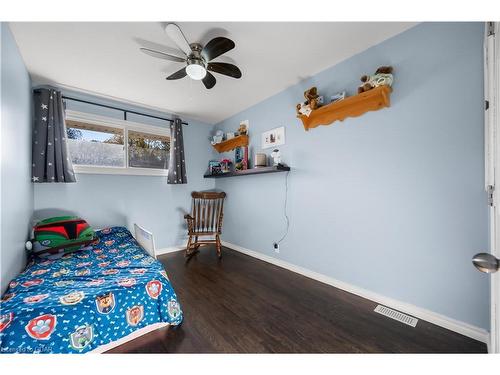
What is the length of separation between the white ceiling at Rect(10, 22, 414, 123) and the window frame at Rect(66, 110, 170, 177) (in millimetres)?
343

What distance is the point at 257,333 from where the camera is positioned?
1410 millimetres

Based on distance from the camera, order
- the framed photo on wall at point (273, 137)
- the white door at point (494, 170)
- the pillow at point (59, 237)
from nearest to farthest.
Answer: the white door at point (494, 170), the pillow at point (59, 237), the framed photo on wall at point (273, 137)

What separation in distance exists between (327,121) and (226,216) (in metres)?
2.31

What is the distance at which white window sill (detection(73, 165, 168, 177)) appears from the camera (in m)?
2.63

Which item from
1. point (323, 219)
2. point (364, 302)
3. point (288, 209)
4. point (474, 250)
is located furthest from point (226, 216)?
point (474, 250)

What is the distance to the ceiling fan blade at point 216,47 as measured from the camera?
4.92 feet

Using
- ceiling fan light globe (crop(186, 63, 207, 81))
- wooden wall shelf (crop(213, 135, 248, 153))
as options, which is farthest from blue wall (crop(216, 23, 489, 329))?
ceiling fan light globe (crop(186, 63, 207, 81))

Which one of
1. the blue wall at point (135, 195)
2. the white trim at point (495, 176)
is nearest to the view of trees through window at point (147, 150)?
the blue wall at point (135, 195)

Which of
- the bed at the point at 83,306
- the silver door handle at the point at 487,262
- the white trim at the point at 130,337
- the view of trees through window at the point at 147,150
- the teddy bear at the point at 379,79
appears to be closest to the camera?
the silver door handle at the point at 487,262

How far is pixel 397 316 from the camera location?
157 cm

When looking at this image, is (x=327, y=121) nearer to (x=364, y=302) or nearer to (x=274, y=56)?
(x=274, y=56)

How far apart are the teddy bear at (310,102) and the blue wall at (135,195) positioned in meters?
2.18

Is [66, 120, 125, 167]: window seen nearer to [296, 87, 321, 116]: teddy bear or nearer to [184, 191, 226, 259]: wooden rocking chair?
[184, 191, 226, 259]: wooden rocking chair

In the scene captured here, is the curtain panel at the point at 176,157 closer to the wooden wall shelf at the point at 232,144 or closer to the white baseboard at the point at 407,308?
the wooden wall shelf at the point at 232,144
